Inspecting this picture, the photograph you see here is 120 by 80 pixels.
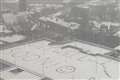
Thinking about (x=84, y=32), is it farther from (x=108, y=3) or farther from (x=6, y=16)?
(x=6, y=16)

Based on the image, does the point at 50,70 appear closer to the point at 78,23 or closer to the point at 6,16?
the point at 78,23

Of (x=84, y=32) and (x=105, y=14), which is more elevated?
(x=105, y=14)

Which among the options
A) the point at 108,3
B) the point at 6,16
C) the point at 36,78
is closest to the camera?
the point at 36,78

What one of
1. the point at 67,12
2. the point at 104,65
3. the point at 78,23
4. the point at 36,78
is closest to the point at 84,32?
the point at 78,23

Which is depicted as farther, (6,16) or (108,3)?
(6,16)

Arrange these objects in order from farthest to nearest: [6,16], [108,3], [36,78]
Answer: [6,16] < [108,3] < [36,78]

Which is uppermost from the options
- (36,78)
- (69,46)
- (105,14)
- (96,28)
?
(105,14)

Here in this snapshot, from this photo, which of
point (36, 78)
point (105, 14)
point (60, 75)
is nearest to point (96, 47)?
point (105, 14)
